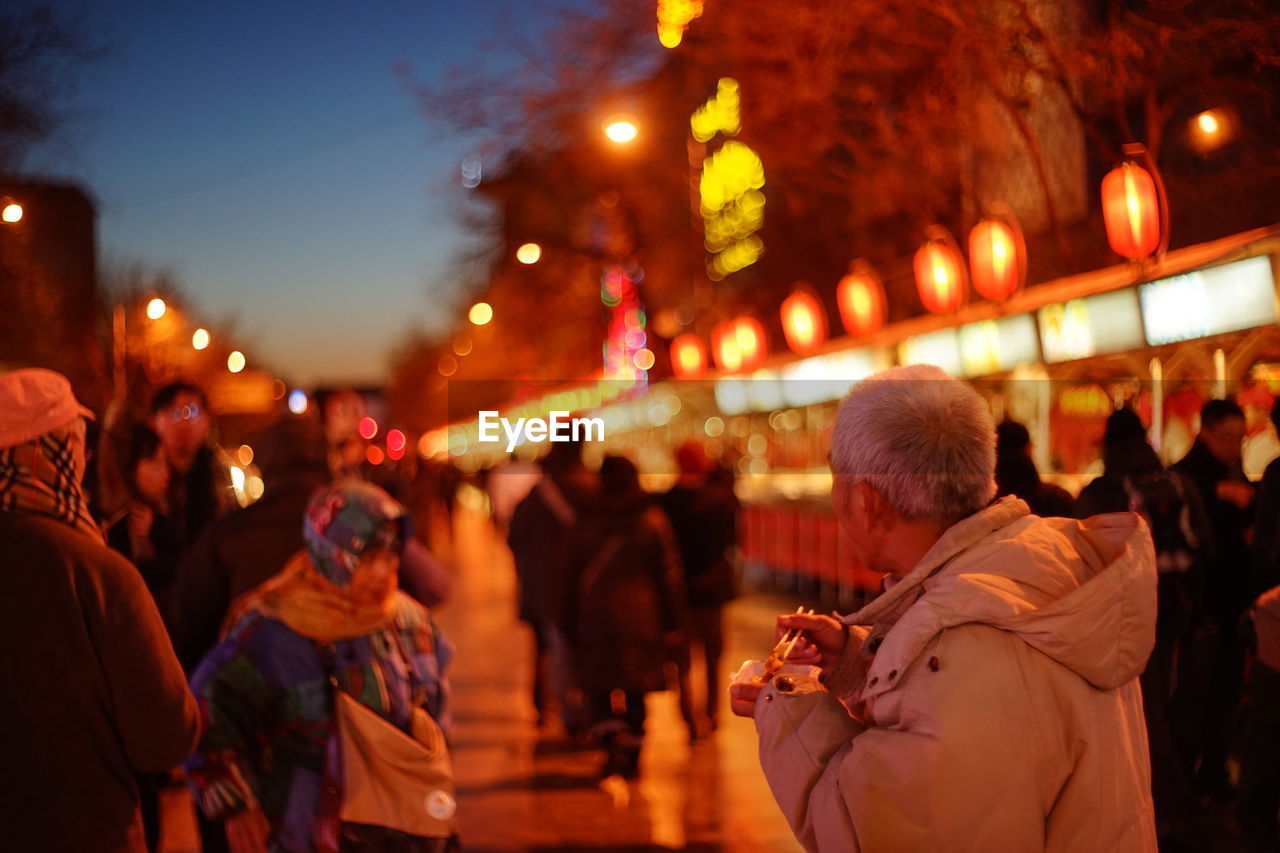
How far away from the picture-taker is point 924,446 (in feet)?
8.00

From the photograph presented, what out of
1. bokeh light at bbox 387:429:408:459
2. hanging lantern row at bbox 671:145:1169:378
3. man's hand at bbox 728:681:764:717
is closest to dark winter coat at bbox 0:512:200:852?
man's hand at bbox 728:681:764:717

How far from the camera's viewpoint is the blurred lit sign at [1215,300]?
796 cm

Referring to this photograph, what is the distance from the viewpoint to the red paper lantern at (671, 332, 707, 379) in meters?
21.6

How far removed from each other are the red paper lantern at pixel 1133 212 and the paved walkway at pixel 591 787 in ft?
14.0

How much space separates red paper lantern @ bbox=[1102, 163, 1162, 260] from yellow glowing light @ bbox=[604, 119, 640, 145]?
1159cm

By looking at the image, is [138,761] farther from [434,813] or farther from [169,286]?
[169,286]

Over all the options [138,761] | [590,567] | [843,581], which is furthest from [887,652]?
[843,581]

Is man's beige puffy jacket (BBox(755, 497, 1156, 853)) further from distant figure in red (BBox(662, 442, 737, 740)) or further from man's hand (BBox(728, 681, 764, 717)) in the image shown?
distant figure in red (BBox(662, 442, 737, 740))

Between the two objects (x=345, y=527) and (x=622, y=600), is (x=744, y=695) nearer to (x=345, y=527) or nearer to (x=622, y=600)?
(x=345, y=527)

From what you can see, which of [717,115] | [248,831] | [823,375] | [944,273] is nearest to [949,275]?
[944,273]

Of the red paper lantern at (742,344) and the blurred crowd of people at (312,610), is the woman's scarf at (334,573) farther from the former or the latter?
the red paper lantern at (742,344)

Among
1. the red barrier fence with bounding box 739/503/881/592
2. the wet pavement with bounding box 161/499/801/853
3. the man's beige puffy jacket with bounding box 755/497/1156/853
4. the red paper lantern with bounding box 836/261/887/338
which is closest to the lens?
the man's beige puffy jacket with bounding box 755/497/1156/853

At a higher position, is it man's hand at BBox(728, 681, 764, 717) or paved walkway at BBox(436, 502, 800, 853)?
man's hand at BBox(728, 681, 764, 717)

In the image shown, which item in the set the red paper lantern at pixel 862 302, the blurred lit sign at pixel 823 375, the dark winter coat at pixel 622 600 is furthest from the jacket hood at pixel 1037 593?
the blurred lit sign at pixel 823 375
